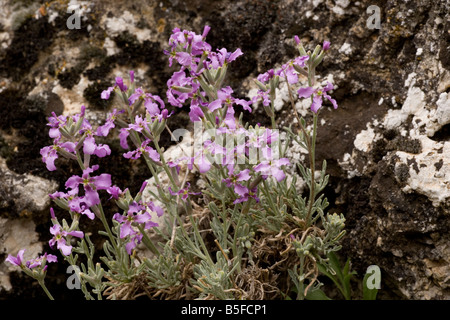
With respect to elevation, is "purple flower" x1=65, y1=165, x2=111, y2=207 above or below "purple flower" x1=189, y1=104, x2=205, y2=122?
below

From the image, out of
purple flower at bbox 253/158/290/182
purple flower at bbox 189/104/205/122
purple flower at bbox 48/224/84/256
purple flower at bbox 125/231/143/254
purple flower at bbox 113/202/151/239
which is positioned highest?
purple flower at bbox 189/104/205/122

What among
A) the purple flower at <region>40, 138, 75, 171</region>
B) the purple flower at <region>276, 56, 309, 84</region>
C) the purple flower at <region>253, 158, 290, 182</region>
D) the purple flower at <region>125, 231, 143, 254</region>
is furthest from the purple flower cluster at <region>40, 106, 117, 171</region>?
the purple flower at <region>276, 56, 309, 84</region>

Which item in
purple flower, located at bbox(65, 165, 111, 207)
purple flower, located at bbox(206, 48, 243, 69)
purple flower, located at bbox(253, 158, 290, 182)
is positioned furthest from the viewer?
purple flower, located at bbox(206, 48, 243, 69)

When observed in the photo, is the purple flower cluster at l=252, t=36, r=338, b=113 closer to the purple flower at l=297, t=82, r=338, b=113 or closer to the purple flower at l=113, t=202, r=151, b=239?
the purple flower at l=297, t=82, r=338, b=113

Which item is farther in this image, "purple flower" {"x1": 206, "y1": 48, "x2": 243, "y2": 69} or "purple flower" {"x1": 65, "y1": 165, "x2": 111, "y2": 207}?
"purple flower" {"x1": 206, "y1": 48, "x2": 243, "y2": 69}

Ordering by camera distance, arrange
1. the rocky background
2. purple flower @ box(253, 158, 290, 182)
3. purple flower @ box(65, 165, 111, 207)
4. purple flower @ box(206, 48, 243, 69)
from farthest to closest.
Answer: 1. the rocky background
2. purple flower @ box(206, 48, 243, 69)
3. purple flower @ box(65, 165, 111, 207)
4. purple flower @ box(253, 158, 290, 182)

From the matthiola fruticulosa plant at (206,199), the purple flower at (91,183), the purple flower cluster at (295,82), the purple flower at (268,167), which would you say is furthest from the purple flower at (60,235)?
the purple flower cluster at (295,82)
